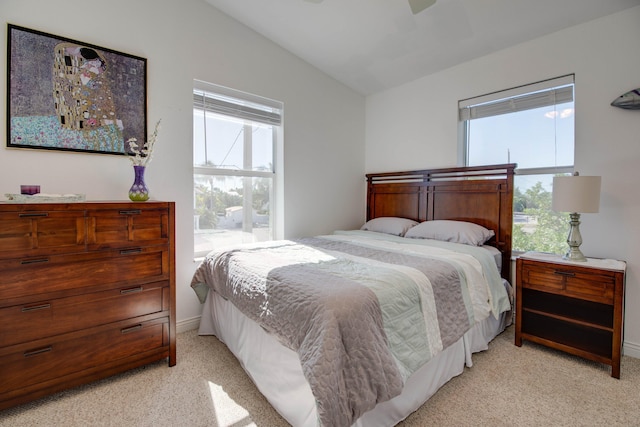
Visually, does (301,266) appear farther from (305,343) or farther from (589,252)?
(589,252)

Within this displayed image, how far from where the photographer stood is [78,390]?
69.6 inches

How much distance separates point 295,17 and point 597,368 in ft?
11.5

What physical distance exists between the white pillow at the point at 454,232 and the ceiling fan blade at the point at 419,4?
180 cm

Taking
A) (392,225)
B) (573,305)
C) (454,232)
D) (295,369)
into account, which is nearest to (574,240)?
(573,305)

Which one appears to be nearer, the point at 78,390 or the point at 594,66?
the point at 78,390

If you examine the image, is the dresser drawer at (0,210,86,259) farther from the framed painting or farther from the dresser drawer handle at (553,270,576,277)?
the dresser drawer handle at (553,270,576,277)

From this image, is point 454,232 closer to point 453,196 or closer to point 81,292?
point 453,196

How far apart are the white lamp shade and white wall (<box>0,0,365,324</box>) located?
7.24ft

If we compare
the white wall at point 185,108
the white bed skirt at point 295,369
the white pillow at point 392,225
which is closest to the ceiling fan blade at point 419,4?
the white wall at point 185,108

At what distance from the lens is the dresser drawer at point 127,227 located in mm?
1737

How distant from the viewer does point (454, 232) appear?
108 inches

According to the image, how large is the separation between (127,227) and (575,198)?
2.91 meters

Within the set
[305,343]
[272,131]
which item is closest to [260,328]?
[305,343]

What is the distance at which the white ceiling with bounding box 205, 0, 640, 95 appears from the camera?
2.25 m
